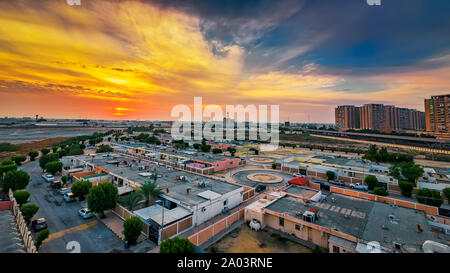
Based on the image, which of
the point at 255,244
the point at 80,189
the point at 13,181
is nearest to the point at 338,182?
the point at 255,244

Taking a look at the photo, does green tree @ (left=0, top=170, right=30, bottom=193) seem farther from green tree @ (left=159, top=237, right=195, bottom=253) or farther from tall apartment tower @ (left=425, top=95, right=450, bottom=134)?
tall apartment tower @ (left=425, top=95, right=450, bottom=134)

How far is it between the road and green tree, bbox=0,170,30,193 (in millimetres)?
2263

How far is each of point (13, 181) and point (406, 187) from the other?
186ft

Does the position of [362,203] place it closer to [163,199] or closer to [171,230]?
[171,230]

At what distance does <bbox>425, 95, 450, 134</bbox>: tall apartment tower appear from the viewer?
328 feet

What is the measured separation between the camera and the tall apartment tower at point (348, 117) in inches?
6998

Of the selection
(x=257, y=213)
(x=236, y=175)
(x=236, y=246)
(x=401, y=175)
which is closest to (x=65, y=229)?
(x=236, y=246)

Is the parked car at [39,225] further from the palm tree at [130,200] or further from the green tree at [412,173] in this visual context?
the green tree at [412,173]

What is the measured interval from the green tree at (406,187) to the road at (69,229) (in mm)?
39004

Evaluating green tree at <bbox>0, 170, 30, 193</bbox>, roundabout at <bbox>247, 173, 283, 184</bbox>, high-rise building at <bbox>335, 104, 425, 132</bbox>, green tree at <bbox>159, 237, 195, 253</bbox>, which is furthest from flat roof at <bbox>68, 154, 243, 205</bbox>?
high-rise building at <bbox>335, 104, 425, 132</bbox>

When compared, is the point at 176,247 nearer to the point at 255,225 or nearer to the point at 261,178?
the point at 255,225

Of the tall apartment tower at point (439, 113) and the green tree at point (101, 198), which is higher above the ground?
the tall apartment tower at point (439, 113)

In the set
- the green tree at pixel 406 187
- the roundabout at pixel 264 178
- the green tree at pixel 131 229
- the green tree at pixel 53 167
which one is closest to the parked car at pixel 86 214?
the green tree at pixel 131 229

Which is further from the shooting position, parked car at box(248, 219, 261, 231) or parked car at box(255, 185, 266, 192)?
parked car at box(255, 185, 266, 192)
